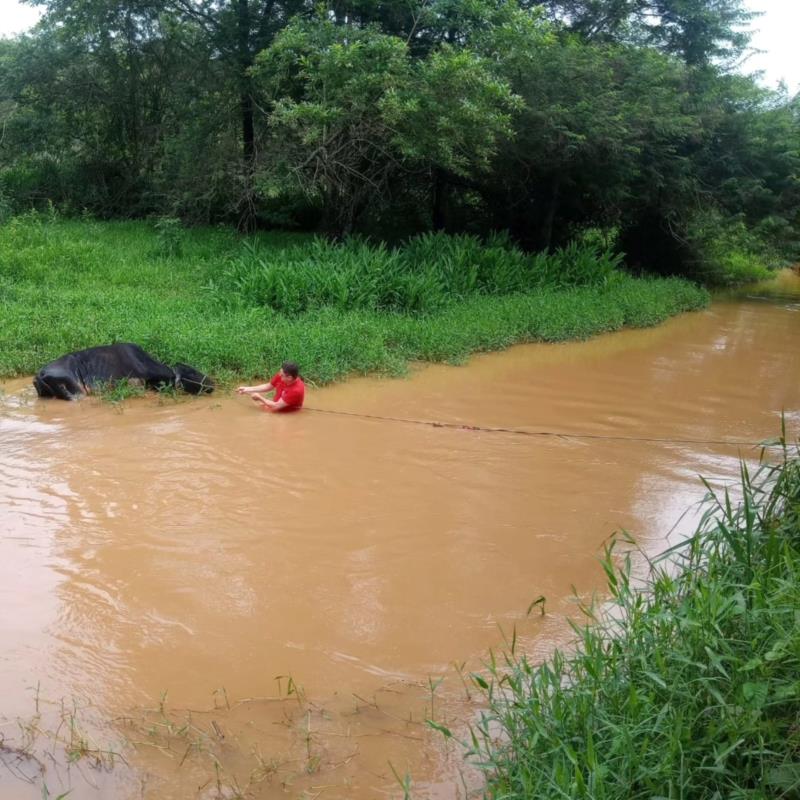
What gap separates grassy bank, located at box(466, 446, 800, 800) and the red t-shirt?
4.33 m

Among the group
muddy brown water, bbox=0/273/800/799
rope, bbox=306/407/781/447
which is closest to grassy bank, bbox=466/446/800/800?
muddy brown water, bbox=0/273/800/799

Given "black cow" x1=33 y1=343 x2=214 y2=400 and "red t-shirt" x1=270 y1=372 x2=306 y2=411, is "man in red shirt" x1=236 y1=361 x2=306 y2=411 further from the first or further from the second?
"black cow" x1=33 y1=343 x2=214 y2=400

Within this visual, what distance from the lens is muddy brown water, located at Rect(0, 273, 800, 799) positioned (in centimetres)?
327

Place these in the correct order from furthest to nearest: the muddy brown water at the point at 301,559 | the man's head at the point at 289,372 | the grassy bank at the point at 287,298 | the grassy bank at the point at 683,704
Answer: the grassy bank at the point at 287,298 < the man's head at the point at 289,372 < the muddy brown water at the point at 301,559 < the grassy bank at the point at 683,704

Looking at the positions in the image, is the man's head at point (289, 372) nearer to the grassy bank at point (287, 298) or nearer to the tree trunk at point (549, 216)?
the grassy bank at point (287, 298)

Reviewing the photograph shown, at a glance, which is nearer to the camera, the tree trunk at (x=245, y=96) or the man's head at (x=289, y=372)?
the man's head at (x=289, y=372)

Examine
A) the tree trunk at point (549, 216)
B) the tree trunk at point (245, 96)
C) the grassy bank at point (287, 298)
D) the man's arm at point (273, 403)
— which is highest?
the tree trunk at point (245, 96)

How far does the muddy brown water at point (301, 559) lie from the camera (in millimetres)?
3268

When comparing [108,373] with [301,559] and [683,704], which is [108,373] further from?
[683,704]

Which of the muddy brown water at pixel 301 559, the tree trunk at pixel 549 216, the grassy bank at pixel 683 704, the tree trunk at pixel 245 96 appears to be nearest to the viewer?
the grassy bank at pixel 683 704

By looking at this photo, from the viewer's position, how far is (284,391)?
7484 mm

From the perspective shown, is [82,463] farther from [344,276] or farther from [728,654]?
[344,276]

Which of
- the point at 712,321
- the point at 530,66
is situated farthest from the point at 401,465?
the point at 712,321

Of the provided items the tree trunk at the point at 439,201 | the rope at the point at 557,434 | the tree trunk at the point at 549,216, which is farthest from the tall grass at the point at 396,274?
the rope at the point at 557,434
